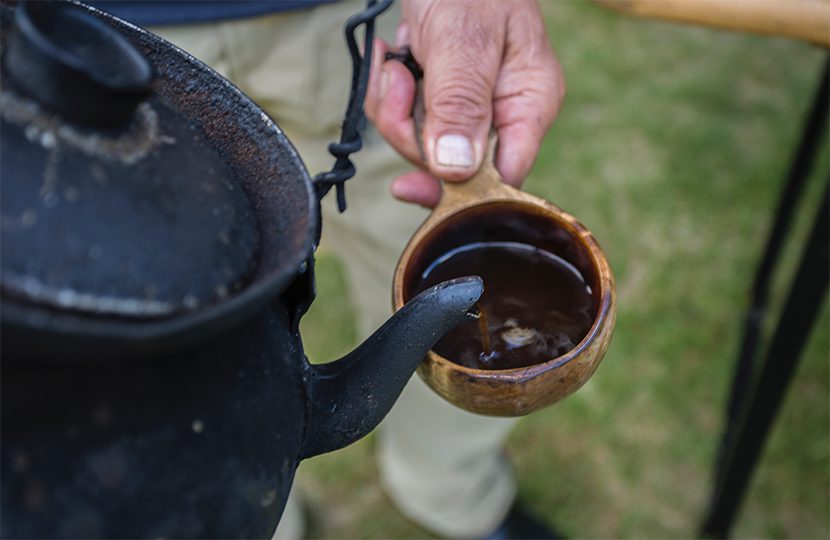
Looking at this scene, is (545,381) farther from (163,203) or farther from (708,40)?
(708,40)

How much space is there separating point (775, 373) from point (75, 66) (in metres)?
1.55

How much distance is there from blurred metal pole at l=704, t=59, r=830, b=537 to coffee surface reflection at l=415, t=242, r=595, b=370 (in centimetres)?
115

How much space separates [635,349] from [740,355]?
29 cm

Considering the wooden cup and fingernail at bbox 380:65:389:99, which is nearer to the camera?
the wooden cup

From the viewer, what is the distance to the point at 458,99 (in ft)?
3.82

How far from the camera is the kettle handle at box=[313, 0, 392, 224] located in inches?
39.2

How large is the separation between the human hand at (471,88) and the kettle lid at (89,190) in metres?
0.51

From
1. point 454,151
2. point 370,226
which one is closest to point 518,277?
point 454,151

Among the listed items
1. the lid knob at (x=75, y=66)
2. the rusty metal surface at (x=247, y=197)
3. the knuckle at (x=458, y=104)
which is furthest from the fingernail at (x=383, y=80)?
the lid knob at (x=75, y=66)

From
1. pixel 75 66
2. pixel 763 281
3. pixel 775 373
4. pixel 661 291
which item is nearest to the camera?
pixel 75 66

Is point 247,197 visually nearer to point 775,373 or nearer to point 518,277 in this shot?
point 518,277

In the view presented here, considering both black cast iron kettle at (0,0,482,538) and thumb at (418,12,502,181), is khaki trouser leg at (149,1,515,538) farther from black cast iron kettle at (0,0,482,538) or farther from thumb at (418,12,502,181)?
black cast iron kettle at (0,0,482,538)

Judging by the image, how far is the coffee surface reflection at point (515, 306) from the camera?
101 centimetres

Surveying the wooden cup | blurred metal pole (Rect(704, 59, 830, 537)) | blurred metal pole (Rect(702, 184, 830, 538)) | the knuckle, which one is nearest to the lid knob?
the wooden cup
